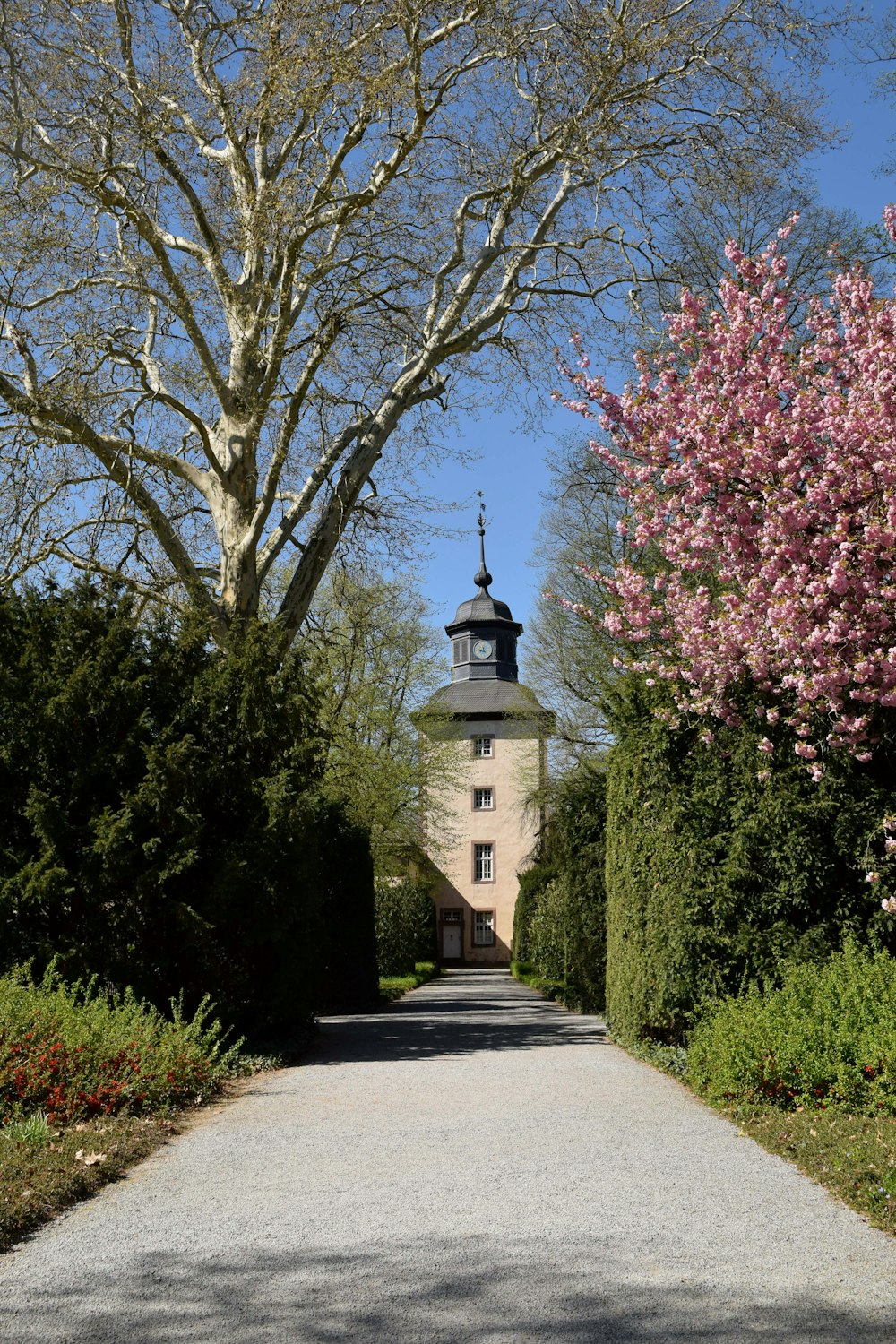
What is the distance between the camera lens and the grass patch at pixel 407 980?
69.4 ft

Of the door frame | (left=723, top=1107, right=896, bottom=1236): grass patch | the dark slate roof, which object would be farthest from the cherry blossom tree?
the door frame

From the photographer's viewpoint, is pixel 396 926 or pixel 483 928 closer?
pixel 396 926

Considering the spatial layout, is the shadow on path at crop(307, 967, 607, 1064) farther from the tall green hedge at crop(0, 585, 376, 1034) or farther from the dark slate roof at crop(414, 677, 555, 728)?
the dark slate roof at crop(414, 677, 555, 728)

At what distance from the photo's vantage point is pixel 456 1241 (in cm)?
441

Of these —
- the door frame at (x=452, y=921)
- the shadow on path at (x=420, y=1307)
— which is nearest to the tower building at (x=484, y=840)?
the door frame at (x=452, y=921)

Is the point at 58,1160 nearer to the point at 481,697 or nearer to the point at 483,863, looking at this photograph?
the point at 483,863

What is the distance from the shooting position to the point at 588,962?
52.1 ft

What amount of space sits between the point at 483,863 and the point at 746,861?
1390 inches

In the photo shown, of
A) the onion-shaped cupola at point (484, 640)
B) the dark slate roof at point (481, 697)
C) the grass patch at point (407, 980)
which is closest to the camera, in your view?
the grass patch at point (407, 980)

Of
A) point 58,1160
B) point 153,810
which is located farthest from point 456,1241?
point 153,810

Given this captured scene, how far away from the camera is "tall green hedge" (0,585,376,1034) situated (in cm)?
974

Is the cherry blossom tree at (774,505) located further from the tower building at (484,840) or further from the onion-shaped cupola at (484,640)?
the onion-shaped cupola at (484,640)

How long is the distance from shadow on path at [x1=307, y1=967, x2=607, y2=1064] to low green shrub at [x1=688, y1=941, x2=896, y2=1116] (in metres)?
3.71

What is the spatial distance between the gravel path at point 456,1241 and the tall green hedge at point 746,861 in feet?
5.10
